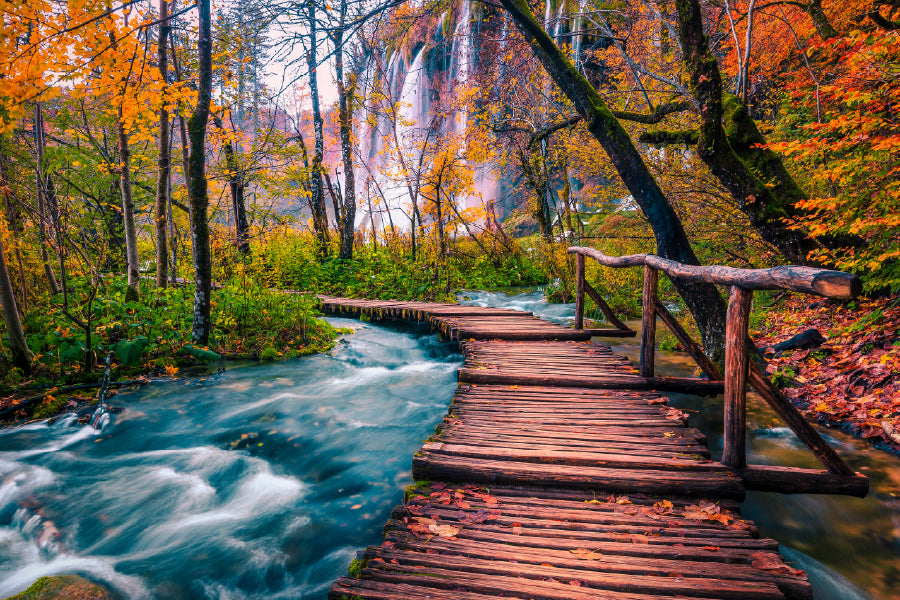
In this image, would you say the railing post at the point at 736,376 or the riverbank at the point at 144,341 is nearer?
the railing post at the point at 736,376

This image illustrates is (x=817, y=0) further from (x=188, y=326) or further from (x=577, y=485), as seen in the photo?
(x=188, y=326)

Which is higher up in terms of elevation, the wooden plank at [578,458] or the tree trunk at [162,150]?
the tree trunk at [162,150]

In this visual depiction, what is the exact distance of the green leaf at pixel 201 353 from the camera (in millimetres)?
6586

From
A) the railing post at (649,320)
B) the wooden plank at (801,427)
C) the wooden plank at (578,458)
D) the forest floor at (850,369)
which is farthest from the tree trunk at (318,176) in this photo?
the wooden plank at (801,427)

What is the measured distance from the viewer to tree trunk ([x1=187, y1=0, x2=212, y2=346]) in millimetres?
6020

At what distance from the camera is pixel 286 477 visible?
4355mm

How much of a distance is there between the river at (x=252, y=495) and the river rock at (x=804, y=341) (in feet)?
4.78

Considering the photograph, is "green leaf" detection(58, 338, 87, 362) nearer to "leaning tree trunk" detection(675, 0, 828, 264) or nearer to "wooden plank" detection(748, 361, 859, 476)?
"wooden plank" detection(748, 361, 859, 476)

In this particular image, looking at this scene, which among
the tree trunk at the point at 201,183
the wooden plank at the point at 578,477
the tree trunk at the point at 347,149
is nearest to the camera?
the wooden plank at the point at 578,477

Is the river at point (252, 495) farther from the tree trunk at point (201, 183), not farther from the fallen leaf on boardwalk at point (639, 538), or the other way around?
the fallen leaf on boardwalk at point (639, 538)

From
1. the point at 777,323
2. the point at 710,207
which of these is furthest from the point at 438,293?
the point at 777,323

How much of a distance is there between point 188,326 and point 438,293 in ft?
19.6

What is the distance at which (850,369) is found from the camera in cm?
527

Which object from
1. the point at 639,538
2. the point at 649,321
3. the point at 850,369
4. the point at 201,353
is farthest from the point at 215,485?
the point at 850,369
